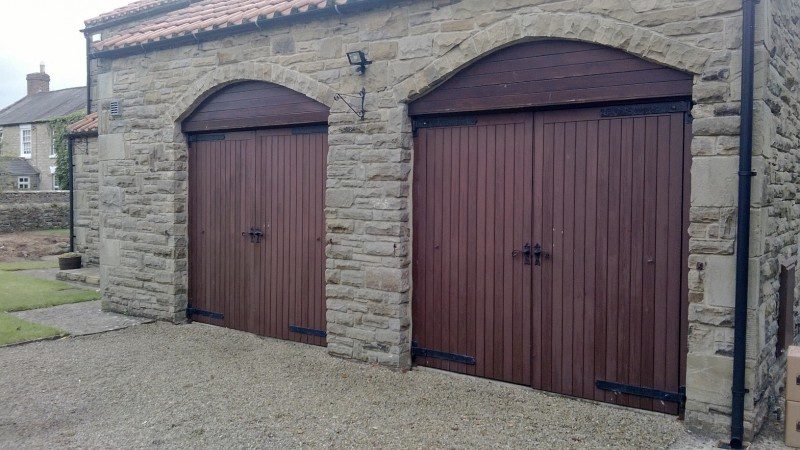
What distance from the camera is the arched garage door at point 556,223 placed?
5.09m

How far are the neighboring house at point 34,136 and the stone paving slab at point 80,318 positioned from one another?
2402cm

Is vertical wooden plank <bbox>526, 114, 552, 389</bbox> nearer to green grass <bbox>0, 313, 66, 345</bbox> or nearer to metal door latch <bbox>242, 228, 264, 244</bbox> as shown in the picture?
metal door latch <bbox>242, 228, 264, 244</bbox>

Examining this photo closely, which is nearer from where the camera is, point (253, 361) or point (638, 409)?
point (638, 409)

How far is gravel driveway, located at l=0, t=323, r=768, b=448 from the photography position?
4.78 metres

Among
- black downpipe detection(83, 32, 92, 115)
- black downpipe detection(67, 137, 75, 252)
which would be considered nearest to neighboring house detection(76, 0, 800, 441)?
black downpipe detection(67, 137, 75, 252)

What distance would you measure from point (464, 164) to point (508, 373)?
204 centimetres

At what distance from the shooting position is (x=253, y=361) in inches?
266

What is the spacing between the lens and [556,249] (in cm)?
559

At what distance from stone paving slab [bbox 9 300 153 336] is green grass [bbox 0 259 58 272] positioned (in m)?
5.77

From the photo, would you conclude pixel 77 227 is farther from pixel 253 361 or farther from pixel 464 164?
pixel 464 164

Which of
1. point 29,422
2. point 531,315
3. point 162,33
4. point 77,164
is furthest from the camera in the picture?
point 77,164

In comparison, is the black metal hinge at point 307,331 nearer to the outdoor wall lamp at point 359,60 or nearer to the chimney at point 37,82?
the outdoor wall lamp at point 359,60

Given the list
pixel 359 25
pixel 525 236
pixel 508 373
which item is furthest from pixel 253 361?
pixel 359 25

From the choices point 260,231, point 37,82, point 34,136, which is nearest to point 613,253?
point 260,231
